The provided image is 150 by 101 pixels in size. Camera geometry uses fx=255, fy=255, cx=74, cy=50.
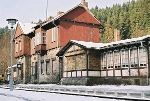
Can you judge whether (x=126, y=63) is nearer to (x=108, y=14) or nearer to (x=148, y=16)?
(x=148, y=16)

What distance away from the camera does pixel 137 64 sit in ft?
72.9

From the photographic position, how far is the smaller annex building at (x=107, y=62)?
2175cm

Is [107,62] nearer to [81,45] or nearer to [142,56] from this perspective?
[81,45]

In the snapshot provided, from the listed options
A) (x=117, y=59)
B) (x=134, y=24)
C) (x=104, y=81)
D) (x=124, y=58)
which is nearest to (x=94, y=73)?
(x=104, y=81)

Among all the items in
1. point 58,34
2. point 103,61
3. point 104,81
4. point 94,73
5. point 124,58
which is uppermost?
point 58,34

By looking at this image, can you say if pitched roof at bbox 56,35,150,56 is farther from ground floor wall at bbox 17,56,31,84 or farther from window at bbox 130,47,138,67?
ground floor wall at bbox 17,56,31,84

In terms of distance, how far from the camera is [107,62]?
2597 centimetres

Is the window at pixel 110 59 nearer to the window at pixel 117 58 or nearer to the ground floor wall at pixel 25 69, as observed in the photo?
the window at pixel 117 58

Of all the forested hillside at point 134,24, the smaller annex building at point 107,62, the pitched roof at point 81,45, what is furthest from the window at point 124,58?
the forested hillside at point 134,24

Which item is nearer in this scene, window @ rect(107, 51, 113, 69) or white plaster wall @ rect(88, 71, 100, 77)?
window @ rect(107, 51, 113, 69)

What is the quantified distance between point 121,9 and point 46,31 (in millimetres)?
74419

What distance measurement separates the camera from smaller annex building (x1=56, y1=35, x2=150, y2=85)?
71.4 feet

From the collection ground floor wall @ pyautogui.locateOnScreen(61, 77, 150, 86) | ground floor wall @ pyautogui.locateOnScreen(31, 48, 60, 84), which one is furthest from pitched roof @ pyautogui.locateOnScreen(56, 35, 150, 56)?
ground floor wall @ pyautogui.locateOnScreen(61, 77, 150, 86)

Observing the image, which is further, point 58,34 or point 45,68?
point 45,68
